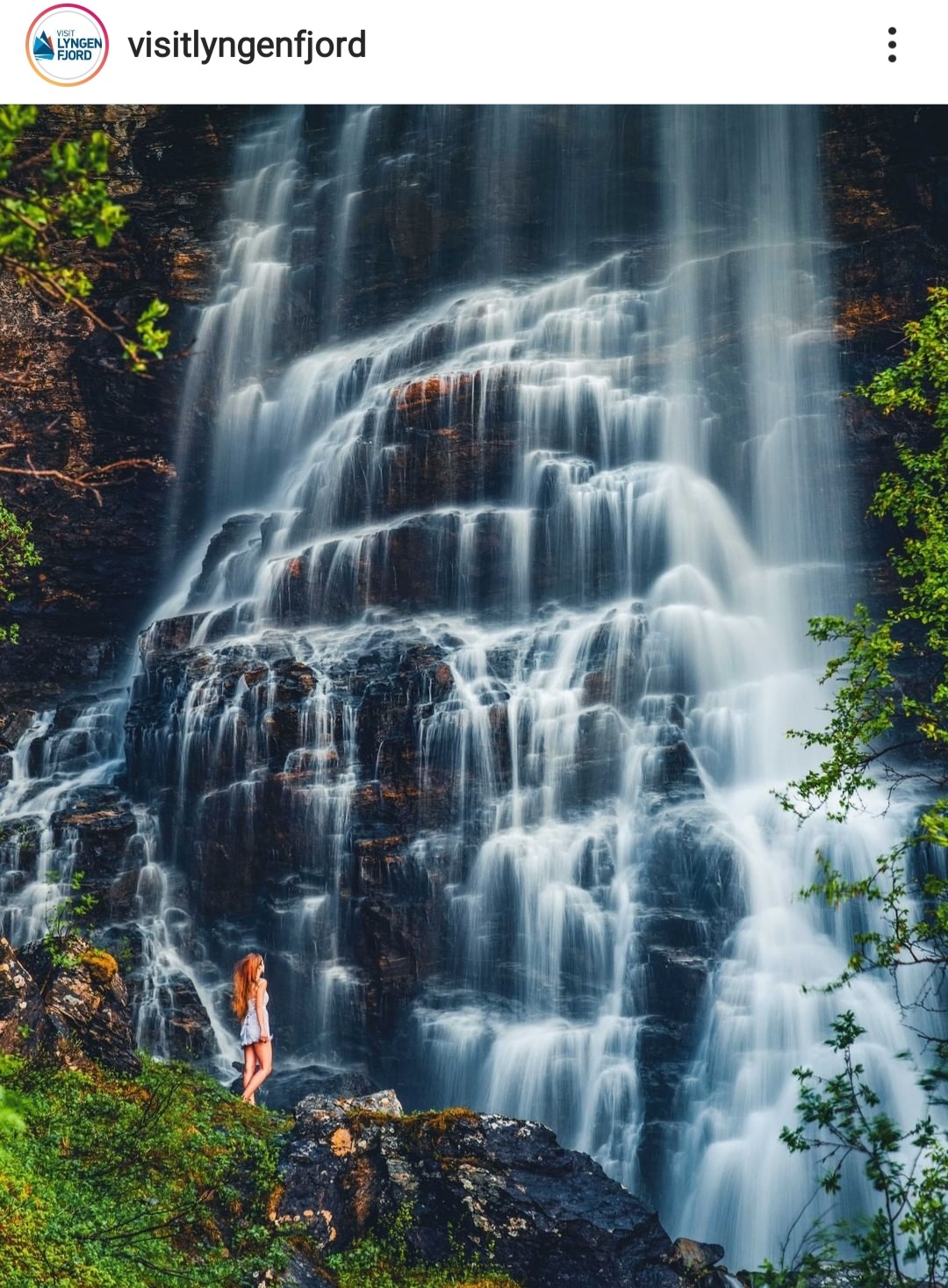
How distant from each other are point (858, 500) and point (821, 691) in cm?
469

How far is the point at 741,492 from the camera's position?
872 inches

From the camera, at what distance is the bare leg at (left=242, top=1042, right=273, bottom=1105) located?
10.6 meters

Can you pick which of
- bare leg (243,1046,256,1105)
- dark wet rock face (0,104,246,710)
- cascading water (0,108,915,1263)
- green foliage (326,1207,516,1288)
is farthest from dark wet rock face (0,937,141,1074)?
dark wet rock face (0,104,246,710)

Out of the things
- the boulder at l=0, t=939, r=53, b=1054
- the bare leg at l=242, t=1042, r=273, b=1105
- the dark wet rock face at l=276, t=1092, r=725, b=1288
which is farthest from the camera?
the bare leg at l=242, t=1042, r=273, b=1105

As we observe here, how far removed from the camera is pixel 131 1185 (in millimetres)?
7902

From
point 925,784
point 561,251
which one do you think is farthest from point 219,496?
point 925,784

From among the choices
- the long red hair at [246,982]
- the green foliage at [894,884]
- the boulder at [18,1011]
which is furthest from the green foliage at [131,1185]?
the green foliage at [894,884]

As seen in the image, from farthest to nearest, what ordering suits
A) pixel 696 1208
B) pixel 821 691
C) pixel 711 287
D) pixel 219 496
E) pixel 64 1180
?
pixel 219 496, pixel 711 287, pixel 821 691, pixel 696 1208, pixel 64 1180

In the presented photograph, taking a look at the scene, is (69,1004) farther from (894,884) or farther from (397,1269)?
(894,884)
